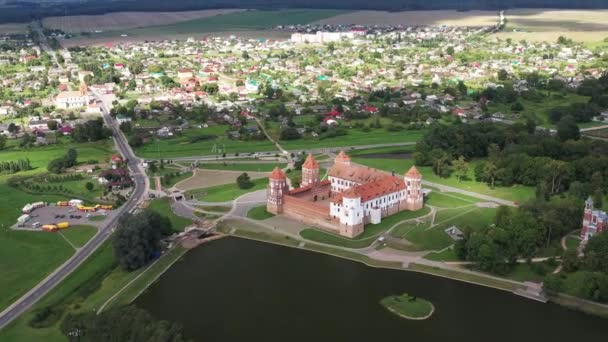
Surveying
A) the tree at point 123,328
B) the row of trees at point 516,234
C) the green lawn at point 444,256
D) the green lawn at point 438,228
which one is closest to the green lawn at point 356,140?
the green lawn at point 438,228

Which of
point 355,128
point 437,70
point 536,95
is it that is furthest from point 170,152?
point 437,70

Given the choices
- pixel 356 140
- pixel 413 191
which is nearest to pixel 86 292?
pixel 413 191

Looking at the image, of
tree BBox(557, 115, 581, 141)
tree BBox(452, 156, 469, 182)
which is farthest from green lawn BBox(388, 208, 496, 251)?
tree BBox(557, 115, 581, 141)

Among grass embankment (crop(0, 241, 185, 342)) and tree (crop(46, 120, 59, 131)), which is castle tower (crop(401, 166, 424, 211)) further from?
tree (crop(46, 120, 59, 131))

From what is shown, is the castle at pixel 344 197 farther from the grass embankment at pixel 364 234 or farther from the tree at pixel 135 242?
the tree at pixel 135 242

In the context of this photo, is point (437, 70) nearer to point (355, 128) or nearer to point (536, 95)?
point (536, 95)
